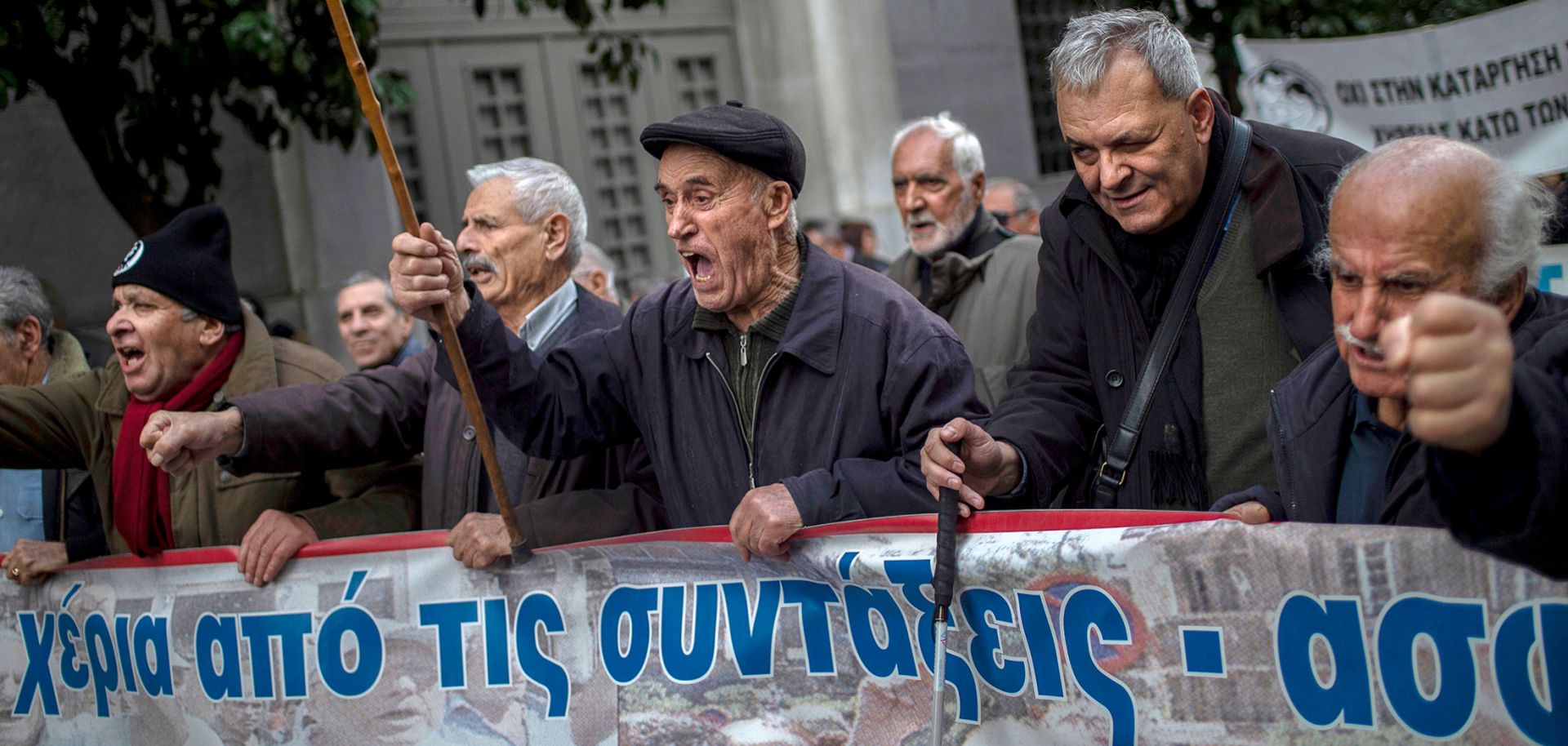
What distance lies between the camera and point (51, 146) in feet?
26.8

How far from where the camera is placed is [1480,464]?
1852 millimetres

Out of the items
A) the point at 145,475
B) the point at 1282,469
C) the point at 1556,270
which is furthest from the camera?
the point at 1556,270

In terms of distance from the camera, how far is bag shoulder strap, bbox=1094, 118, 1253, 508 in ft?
9.34

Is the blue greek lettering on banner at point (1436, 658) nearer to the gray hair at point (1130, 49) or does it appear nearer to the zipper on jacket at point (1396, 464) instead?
the zipper on jacket at point (1396, 464)

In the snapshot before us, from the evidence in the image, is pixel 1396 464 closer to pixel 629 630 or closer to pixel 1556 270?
pixel 629 630

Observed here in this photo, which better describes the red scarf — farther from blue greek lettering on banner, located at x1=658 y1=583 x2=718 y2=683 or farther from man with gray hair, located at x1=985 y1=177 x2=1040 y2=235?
man with gray hair, located at x1=985 y1=177 x2=1040 y2=235

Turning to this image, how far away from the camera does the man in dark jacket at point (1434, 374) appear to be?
1.66 meters

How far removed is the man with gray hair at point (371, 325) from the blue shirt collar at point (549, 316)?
2548mm

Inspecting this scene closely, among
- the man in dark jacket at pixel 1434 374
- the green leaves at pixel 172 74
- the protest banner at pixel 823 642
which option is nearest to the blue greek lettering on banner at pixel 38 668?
the protest banner at pixel 823 642

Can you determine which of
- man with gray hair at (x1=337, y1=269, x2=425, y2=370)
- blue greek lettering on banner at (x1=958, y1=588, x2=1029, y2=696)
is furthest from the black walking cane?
man with gray hair at (x1=337, y1=269, x2=425, y2=370)

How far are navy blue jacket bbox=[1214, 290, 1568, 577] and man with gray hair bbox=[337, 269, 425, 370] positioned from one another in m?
4.66

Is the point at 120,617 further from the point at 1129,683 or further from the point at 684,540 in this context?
the point at 1129,683

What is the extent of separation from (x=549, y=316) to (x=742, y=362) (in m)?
0.94

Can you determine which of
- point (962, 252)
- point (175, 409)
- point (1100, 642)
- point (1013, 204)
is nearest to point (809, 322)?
point (1100, 642)
